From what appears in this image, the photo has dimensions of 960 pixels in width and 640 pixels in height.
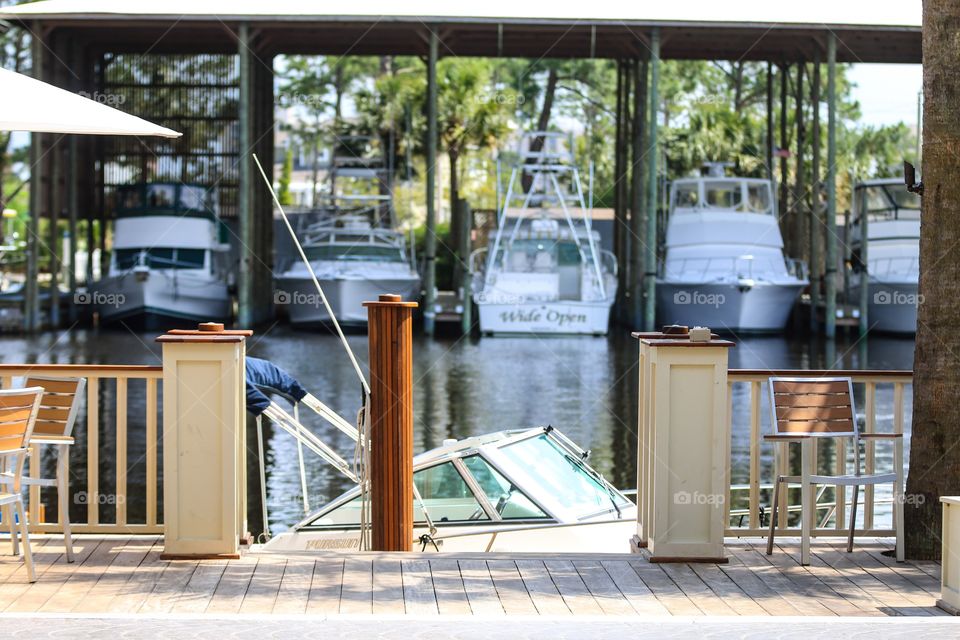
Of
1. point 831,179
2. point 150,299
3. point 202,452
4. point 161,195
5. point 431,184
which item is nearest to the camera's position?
point 202,452

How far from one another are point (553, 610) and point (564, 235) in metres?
32.2

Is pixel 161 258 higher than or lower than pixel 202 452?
higher

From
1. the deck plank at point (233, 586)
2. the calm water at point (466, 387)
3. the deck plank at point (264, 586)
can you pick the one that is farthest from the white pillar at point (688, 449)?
the calm water at point (466, 387)

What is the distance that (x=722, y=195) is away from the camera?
37750 millimetres

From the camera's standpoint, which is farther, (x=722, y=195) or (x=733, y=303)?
(x=722, y=195)

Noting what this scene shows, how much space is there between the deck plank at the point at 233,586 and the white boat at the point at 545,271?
2734cm

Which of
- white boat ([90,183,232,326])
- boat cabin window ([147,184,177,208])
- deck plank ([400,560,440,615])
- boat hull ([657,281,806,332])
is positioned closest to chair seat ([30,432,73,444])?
deck plank ([400,560,440,615])

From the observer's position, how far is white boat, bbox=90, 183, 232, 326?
36.0 metres

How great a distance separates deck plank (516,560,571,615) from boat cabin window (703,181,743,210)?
32397 millimetres

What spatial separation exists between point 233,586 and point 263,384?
2365 millimetres

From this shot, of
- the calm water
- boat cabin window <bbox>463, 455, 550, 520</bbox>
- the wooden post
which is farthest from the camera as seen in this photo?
the calm water

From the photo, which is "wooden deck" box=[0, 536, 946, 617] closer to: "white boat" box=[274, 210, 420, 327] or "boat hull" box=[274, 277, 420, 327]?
"white boat" box=[274, 210, 420, 327]

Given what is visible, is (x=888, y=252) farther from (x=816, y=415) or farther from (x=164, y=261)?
(x=816, y=415)

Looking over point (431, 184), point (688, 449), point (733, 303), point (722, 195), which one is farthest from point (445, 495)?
point (722, 195)
